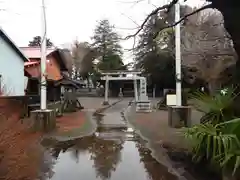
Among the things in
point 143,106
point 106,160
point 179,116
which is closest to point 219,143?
point 106,160

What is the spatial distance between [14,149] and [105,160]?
17.5ft

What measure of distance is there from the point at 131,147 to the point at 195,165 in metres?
3.99

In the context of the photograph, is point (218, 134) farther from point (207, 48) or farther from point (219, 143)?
point (207, 48)

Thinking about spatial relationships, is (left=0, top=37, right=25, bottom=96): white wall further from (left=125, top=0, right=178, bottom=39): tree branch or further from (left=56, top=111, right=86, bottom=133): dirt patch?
(left=125, top=0, right=178, bottom=39): tree branch

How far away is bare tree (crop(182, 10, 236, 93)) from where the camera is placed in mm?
19078

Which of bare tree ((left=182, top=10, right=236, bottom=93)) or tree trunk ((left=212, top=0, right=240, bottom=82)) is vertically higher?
bare tree ((left=182, top=10, right=236, bottom=93))

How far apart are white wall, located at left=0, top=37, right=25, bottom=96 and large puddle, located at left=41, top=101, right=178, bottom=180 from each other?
11.0 meters

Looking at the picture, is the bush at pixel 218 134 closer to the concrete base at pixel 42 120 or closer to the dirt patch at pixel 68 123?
the concrete base at pixel 42 120

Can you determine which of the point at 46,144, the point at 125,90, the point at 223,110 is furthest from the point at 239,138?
the point at 125,90

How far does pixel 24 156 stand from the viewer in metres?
4.93

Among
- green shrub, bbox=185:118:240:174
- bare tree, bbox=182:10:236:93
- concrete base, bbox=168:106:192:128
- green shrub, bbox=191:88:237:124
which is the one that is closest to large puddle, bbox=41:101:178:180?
green shrub, bbox=185:118:240:174

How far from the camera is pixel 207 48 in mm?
22219

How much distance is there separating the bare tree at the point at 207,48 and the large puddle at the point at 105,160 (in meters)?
5.37

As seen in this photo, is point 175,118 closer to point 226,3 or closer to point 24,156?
point 226,3
